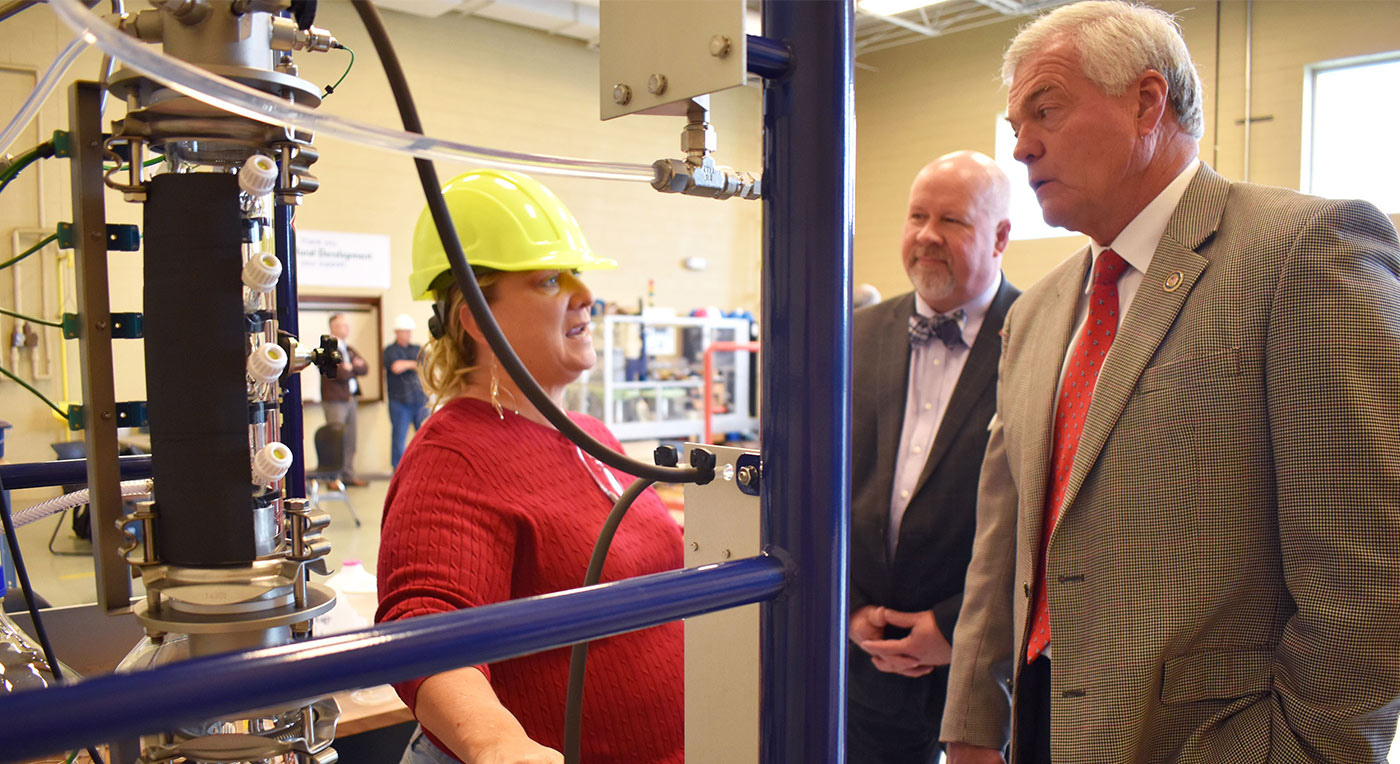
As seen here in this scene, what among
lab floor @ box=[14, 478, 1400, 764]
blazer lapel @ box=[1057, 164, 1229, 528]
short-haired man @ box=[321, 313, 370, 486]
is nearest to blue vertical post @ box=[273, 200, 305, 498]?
blazer lapel @ box=[1057, 164, 1229, 528]

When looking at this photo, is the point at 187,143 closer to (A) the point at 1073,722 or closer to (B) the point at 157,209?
(B) the point at 157,209

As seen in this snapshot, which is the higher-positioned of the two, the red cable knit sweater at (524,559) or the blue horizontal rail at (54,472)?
the blue horizontal rail at (54,472)

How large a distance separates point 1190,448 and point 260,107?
1.01 metres

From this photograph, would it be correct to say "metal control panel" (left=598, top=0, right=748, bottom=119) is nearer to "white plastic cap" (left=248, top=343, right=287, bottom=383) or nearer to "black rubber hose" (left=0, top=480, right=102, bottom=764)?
"white plastic cap" (left=248, top=343, right=287, bottom=383)

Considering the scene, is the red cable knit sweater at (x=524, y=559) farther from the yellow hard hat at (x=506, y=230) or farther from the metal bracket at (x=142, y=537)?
the metal bracket at (x=142, y=537)

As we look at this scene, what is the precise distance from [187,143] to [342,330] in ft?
26.1

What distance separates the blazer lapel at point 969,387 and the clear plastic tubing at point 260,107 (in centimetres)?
132

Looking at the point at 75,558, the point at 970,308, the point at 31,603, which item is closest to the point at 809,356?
the point at 31,603

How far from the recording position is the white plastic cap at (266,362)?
56cm

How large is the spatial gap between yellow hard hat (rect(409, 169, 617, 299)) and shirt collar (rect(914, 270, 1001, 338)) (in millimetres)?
970

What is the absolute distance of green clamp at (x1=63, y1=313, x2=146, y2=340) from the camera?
1.85ft

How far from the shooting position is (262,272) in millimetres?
557

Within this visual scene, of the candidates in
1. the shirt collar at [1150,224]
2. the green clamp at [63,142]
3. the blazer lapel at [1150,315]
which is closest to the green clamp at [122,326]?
the green clamp at [63,142]

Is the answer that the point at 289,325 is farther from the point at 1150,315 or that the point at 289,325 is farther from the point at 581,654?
the point at 1150,315
